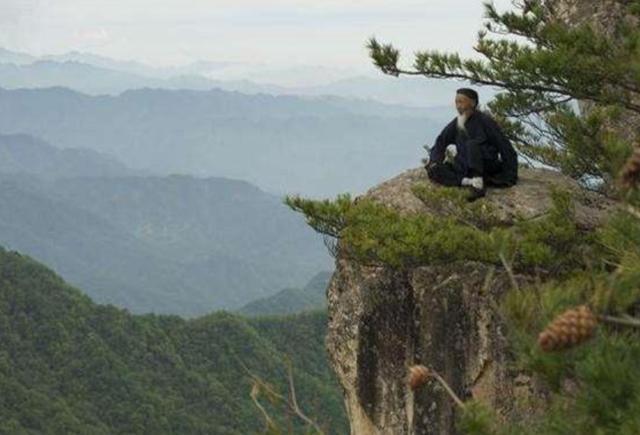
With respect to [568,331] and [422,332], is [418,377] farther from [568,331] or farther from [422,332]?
[422,332]

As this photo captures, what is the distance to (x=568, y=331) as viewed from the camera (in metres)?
3.48

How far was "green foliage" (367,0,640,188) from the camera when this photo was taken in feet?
35.1

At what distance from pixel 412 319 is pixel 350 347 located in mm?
1306

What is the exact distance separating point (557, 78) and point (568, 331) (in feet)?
27.7

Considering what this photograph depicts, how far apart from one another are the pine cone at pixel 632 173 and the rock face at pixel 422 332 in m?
6.71

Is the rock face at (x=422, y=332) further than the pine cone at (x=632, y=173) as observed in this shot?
Yes

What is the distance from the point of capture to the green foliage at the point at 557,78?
10711mm

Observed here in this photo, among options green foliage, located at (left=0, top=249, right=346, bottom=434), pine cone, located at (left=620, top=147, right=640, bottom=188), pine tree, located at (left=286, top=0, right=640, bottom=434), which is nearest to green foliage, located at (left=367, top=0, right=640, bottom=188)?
pine tree, located at (left=286, top=0, right=640, bottom=434)

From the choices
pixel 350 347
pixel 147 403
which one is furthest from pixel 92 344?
pixel 350 347

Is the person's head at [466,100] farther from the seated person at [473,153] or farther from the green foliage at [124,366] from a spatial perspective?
the green foliage at [124,366]

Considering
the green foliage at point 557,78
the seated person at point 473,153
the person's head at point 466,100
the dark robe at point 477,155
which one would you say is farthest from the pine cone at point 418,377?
the person's head at point 466,100

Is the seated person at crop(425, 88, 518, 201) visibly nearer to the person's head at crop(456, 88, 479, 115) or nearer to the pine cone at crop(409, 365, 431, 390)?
the person's head at crop(456, 88, 479, 115)

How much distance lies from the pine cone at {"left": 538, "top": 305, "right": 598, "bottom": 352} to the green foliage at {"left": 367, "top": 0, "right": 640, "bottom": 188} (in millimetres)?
4818

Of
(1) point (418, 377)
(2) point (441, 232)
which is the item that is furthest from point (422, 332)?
(1) point (418, 377)
